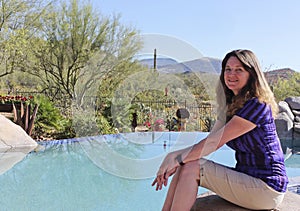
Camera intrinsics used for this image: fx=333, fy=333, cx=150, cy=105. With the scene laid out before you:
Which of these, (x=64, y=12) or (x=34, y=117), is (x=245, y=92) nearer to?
(x=34, y=117)

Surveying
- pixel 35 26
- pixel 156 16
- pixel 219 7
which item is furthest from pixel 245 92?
pixel 35 26

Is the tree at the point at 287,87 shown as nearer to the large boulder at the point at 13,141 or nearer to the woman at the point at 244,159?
the large boulder at the point at 13,141

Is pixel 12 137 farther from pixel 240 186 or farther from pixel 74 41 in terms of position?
pixel 240 186

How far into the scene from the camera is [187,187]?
1521 mm

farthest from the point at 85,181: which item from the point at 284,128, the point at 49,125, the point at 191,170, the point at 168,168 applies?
the point at 284,128

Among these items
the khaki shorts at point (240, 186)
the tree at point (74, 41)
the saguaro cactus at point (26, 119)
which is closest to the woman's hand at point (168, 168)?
the khaki shorts at point (240, 186)

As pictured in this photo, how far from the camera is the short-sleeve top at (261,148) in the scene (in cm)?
157

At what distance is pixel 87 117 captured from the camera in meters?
7.13

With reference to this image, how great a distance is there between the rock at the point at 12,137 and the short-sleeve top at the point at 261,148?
518 cm

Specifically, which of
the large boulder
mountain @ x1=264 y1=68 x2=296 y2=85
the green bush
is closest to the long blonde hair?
the large boulder

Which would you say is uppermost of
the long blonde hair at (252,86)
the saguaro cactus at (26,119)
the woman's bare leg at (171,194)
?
the long blonde hair at (252,86)

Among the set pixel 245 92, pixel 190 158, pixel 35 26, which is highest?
pixel 35 26

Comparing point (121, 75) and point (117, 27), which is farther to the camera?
point (117, 27)

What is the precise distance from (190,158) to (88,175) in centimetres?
288
